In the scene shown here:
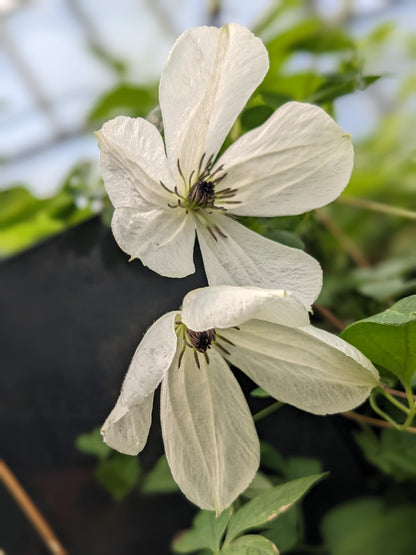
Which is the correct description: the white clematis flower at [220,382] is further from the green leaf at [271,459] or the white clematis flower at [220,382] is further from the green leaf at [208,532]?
the green leaf at [271,459]

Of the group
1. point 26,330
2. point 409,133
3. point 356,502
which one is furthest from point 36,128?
point 356,502

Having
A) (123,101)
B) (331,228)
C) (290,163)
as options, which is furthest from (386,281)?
(123,101)

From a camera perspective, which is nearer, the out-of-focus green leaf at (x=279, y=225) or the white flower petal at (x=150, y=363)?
the white flower petal at (x=150, y=363)

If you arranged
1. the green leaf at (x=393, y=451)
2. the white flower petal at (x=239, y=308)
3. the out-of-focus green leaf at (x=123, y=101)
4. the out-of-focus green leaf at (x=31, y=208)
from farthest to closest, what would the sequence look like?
the out-of-focus green leaf at (x=123, y=101) → the out-of-focus green leaf at (x=31, y=208) → the green leaf at (x=393, y=451) → the white flower petal at (x=239, y=308)

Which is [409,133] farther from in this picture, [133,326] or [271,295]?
[271,295]

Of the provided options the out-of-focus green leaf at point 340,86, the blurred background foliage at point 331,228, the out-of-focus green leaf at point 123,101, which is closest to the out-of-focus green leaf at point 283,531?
the blurred background foliage at point 331,228

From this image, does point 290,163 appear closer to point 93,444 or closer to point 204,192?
point 204,192

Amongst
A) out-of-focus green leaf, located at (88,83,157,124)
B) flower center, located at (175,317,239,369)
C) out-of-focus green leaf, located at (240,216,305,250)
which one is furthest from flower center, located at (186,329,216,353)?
out-of-focus green leaf, located at (88,83,157,124)
